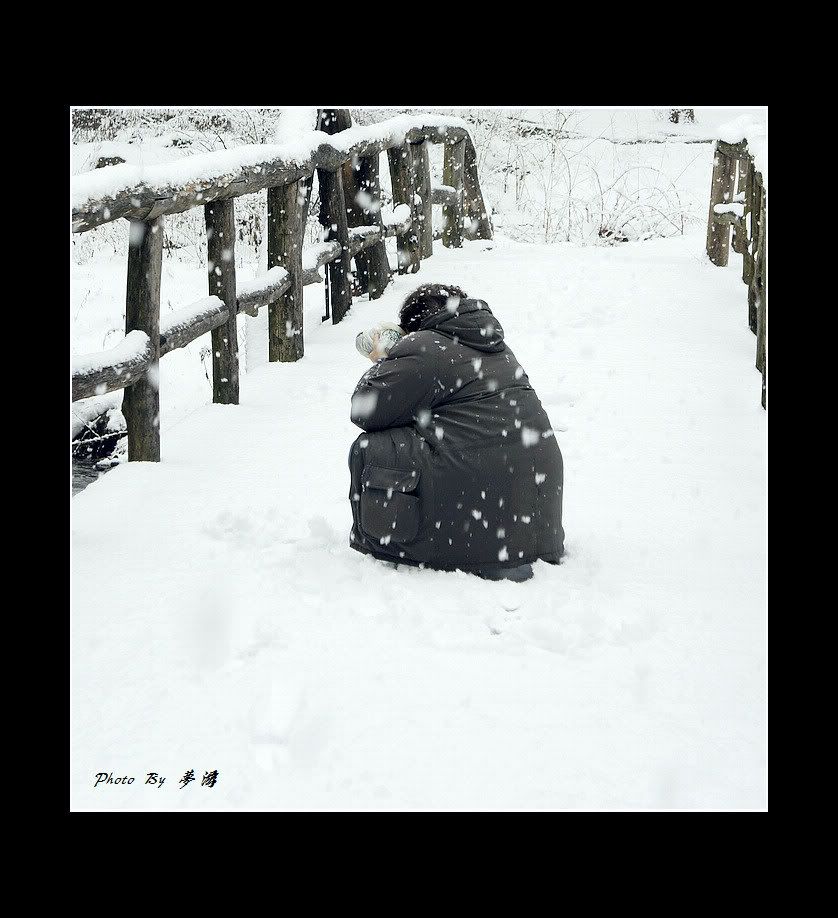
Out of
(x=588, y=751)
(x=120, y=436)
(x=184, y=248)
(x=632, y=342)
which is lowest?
(x=588, y=751)

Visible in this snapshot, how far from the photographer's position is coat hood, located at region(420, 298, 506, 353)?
3.18 meters

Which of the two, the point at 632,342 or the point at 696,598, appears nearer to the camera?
the point at 696,598

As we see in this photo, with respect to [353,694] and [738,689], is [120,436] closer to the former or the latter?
[353,694]

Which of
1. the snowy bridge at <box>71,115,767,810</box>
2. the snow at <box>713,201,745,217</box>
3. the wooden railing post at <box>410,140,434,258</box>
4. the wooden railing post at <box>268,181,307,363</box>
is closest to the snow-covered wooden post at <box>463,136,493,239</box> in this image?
the wooden railing post at <box>410,140,434,258</box>

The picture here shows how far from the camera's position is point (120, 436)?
5.21 metres

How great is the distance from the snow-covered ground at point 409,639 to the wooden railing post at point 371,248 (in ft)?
10.9

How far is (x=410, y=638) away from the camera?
2859 millimetres

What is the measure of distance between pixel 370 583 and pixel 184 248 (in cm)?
942

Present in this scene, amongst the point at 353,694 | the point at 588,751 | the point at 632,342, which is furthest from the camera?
the point at 632,342

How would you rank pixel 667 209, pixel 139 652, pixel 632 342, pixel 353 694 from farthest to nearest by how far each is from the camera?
pixel 667 209, pixel 632 342, pixel 139 652, pixel 353 694

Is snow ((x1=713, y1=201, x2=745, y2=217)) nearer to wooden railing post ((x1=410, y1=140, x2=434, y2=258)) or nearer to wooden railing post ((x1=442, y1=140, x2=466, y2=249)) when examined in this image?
wooden railing post ((x1=410, y1=140, x2=434, y2=258))

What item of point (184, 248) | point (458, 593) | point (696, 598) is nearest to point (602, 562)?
point (696, 598)

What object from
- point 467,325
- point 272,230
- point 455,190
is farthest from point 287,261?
point 455,190

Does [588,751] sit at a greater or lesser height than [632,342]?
lesser
